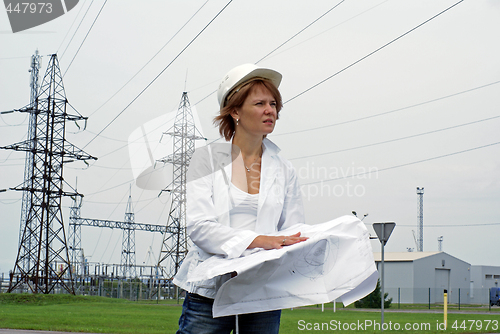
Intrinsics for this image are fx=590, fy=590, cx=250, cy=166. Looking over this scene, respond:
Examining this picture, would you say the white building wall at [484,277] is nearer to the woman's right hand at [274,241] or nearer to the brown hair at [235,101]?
the brown hair at [235,101]

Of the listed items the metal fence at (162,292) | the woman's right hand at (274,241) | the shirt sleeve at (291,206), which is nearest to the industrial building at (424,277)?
the metal fence at (162,292)

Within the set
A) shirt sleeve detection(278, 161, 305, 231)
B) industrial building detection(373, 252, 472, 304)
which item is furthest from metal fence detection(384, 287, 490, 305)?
shirt sleeve detection(278, 161, 305, 231)

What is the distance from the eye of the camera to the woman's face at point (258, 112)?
2.50m

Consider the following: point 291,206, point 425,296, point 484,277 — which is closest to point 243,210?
point 291,206

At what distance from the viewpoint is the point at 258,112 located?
8.19 feet

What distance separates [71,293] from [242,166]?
38.6m

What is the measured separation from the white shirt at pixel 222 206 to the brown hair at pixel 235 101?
118 millimetres

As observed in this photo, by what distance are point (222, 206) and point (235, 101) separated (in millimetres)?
469

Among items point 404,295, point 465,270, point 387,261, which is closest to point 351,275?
point 404,295

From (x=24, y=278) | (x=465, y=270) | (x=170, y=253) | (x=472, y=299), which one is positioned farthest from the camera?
(x=465, y=270)

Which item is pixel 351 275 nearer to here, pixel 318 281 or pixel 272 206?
pixel 318 281

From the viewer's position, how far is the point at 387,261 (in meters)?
60.7

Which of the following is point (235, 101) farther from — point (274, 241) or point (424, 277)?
point (424, 277)

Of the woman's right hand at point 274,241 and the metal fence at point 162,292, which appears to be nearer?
the woman's right hand at point 274,241
